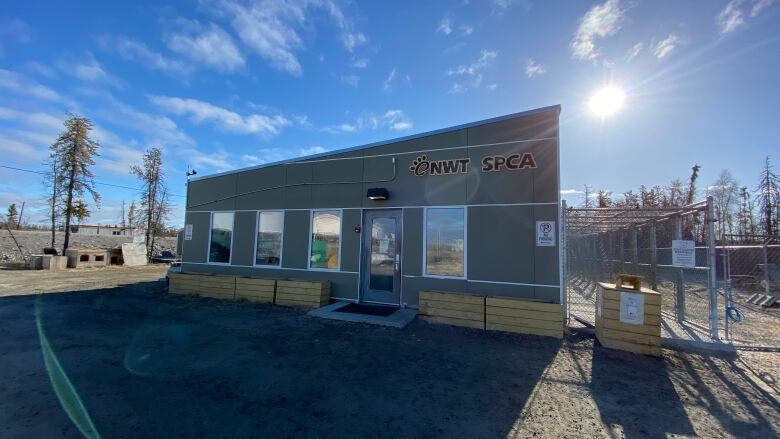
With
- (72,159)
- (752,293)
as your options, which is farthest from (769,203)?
(72,159)

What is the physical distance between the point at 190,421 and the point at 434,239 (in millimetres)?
5667

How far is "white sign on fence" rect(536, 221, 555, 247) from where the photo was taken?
21.8 feet

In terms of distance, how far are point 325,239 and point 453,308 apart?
397cm

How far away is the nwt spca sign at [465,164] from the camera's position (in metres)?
7.01

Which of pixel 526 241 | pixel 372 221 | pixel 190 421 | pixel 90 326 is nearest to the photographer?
pixel 190 421

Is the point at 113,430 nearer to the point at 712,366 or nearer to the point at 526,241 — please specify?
the point at 526,241

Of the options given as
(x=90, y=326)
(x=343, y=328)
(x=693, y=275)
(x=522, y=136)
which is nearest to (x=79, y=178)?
(x=90, y=326)

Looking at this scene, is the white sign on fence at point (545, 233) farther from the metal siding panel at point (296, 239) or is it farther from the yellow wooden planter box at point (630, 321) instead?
the metal siding panel at point (296, 239)

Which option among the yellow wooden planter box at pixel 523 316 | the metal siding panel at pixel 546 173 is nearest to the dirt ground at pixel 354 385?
the yellow wooden planter box at pixel 523 316

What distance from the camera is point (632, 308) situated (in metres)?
5.47

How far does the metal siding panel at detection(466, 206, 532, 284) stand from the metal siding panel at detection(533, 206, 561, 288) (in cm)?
10

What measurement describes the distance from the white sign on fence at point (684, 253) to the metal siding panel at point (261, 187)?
917 centimetres

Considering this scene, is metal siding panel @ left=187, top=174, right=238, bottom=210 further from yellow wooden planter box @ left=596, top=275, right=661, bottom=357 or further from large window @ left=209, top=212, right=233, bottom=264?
yellow wooden planter box @ left=596, top=275, right=661, bottom=357

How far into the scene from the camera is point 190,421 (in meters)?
3.12
